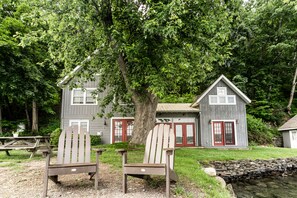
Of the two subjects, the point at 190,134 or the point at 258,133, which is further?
the point at 258,133

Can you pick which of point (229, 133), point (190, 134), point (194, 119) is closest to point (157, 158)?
point (190, 134)

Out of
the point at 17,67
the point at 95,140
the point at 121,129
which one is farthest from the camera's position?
the point at 121,129

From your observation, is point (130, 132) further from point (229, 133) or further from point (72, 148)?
point (72, 148)

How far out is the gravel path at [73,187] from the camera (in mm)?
3545

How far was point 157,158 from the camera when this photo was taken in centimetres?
392

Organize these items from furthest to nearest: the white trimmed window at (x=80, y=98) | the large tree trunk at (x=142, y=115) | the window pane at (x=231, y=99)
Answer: the window pane at (x=231, y=99) < the white trimmed window at (x=80, y=98) < the large tree trunk at (x=142, y=115)

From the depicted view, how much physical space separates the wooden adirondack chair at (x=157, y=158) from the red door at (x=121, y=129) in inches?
426

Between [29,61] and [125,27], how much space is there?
1104 centimetres

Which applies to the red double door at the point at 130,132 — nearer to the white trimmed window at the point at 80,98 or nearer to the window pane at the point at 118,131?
the window pane at the point at 118,131

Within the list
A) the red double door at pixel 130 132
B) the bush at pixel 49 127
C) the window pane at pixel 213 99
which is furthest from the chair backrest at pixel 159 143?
the bush at pixel 49 127

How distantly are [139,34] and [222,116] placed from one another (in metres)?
9.88

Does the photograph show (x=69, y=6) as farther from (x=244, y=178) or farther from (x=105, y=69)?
(x=244, y=178)

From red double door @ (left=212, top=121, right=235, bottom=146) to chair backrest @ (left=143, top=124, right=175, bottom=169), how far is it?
11627 millimetres

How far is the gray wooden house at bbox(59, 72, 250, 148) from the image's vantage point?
577 inches
